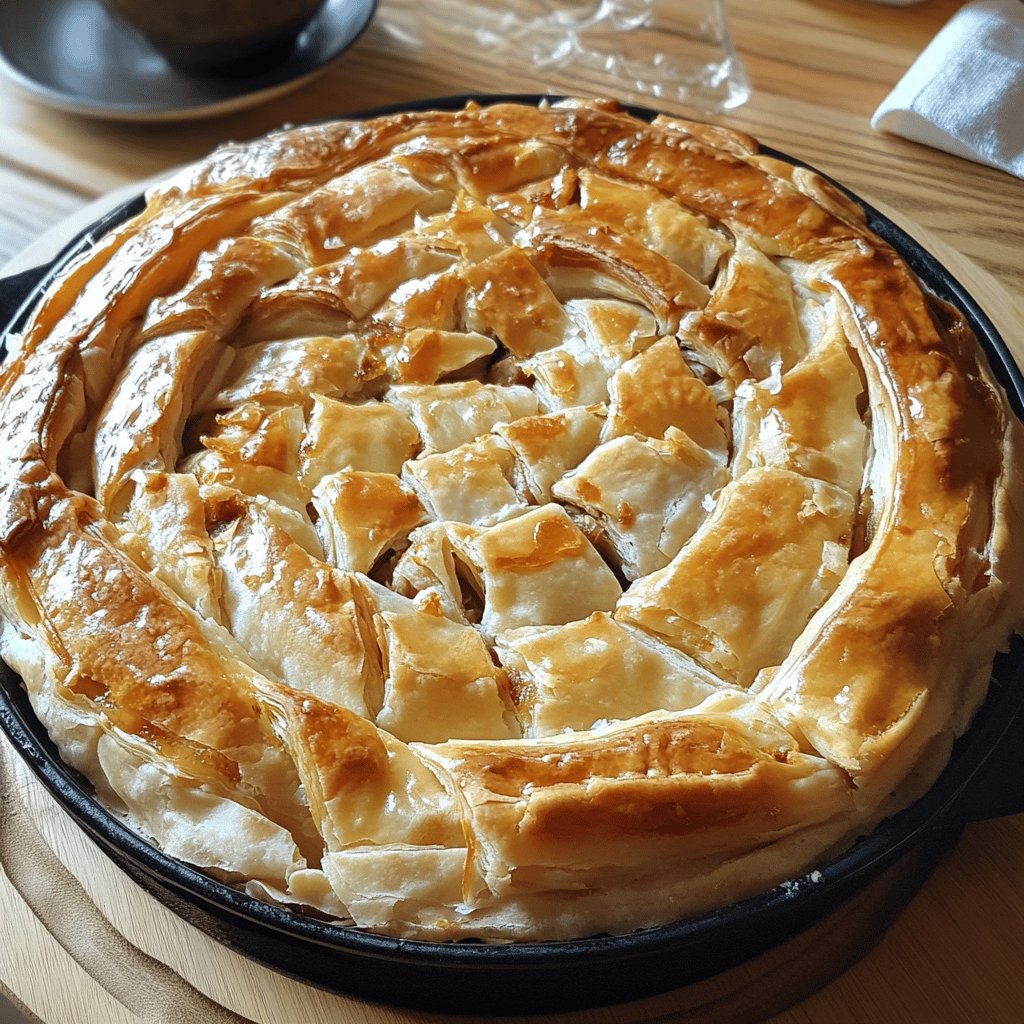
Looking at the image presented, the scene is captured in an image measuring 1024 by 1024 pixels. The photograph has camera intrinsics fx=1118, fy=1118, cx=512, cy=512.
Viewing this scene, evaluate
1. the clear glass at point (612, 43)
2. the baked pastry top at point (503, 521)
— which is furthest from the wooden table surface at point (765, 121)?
the baked pastry top at point (503, 521)

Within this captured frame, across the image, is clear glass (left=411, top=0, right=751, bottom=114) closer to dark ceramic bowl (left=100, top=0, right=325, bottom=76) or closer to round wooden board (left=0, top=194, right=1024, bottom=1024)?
dark ceramic bowl (left=100, top=0, right=325, bottom=76)

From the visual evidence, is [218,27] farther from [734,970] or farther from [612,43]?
[734,970]

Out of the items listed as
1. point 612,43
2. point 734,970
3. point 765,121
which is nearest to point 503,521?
point 734,970

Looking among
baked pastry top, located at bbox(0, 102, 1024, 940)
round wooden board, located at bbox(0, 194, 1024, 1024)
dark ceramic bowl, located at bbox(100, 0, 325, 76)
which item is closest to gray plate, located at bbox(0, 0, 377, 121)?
dark ceramic bowl, located at bbox(100, 0, 325, 76)

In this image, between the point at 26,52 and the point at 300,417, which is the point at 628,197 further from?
the point at 26,52

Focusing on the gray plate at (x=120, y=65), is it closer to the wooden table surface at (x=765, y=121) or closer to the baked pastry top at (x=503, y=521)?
the wooden table surface at (x=765, y=121)

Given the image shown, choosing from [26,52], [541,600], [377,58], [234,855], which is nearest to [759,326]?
[541,600]
